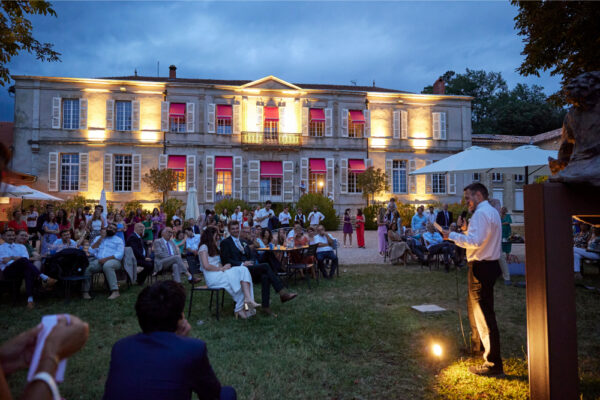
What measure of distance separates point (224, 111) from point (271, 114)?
116 inches

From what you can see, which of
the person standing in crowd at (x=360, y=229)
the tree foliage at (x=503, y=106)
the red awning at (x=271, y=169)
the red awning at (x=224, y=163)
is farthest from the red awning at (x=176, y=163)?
the tree foliage at (x=503, y=106)

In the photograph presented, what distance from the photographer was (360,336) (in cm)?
411

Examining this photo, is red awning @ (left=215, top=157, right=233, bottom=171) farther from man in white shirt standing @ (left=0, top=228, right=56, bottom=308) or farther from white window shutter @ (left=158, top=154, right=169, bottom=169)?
man in white shirt standing @ (left=0, top=228, right=56, bottom=308)

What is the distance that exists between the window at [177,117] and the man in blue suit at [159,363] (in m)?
22.4

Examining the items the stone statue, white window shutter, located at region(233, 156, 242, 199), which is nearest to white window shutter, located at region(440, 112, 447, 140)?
white window shutter, located at region(233, 156, 242, 199)

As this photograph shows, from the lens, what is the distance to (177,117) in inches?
880

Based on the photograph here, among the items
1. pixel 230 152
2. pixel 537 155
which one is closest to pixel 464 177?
pixel 230 152

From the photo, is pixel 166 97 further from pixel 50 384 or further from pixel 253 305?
pixel 50 384

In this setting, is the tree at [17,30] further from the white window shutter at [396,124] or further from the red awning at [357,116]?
the white window shutter at [396,124]

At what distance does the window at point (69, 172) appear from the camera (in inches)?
830

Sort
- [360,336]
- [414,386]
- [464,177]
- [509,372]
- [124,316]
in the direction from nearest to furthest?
[414,386] < [509,372] < [360,336] < [124,316] < [464,177]

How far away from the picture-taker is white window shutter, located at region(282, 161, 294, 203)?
2281 centimetres

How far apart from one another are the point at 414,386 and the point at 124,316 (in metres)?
3.99

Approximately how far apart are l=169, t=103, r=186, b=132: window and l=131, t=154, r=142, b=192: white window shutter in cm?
271
